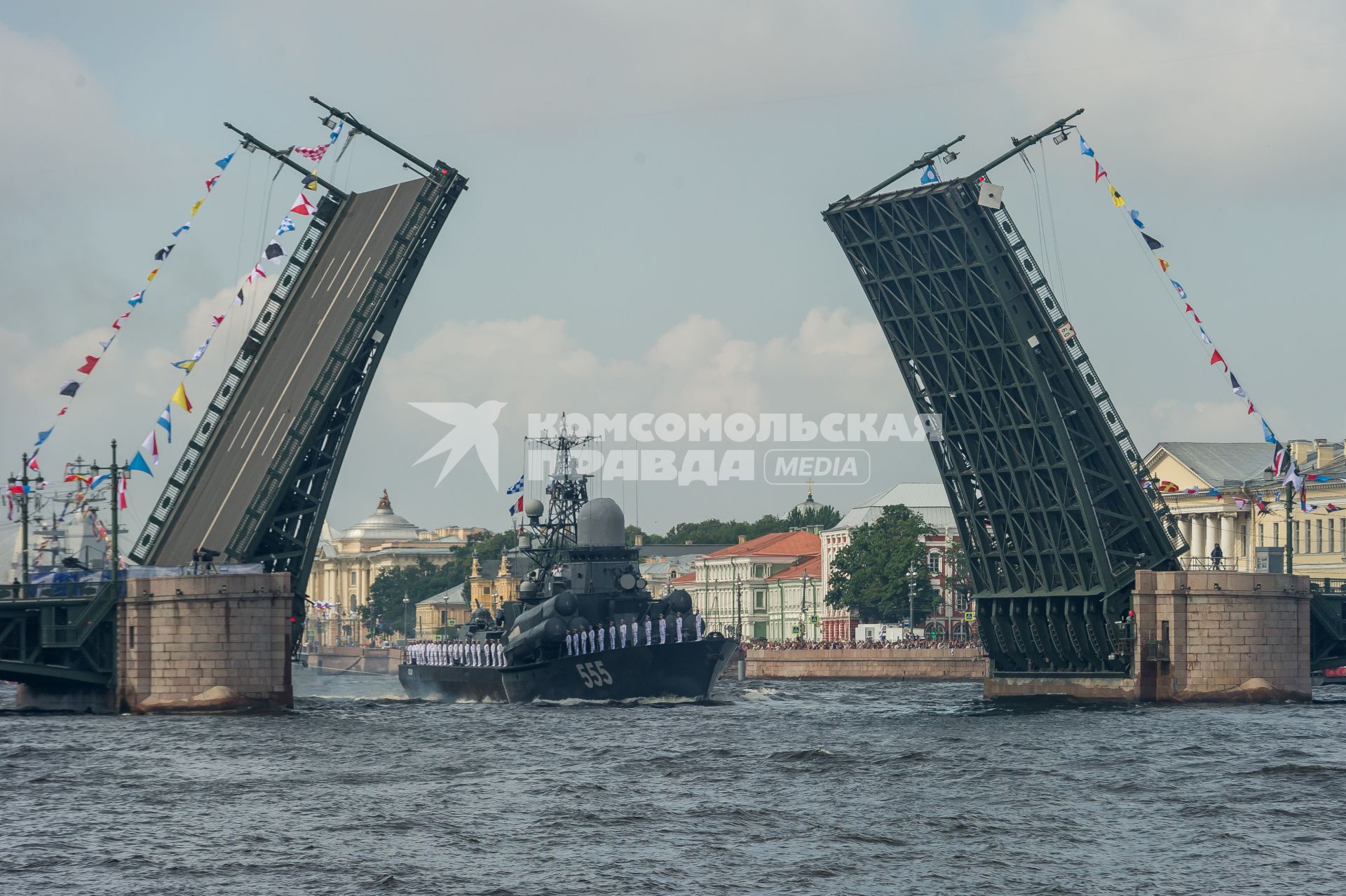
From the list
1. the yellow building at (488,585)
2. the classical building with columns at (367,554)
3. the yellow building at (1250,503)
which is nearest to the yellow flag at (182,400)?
the yellow building at (1250,503)

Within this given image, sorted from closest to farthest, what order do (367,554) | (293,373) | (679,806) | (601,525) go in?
(679,806), (293,373), (601,525), (367,554)

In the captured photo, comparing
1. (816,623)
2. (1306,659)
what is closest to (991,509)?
(1306,659)

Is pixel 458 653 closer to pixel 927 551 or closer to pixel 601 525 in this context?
pixel 601 525

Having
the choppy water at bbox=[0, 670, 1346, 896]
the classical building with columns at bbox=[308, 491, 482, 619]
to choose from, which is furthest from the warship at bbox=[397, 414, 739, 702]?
the classical building with columns at bbox=[308, 491, 482, 619]

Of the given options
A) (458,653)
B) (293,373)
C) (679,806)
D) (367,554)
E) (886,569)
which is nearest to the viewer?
(679,806)

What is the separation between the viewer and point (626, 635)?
4681 centimetres

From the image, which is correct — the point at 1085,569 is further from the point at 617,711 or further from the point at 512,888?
the point at 512,888

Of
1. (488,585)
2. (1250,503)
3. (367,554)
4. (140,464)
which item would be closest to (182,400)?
(140,464)

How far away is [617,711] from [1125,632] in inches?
442

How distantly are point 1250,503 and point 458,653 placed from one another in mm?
28204

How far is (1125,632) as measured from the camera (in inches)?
1751

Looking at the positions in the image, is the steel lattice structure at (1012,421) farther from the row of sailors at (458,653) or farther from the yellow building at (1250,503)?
the yellow building at (1250,503)

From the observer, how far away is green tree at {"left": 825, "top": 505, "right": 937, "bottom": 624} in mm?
88312

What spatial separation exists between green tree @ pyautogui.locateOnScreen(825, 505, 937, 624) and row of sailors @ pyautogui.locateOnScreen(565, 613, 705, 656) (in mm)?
41760
